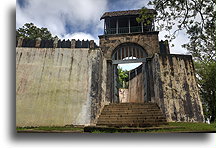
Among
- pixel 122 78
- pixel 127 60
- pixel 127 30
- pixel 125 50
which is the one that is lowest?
pixel 122 78

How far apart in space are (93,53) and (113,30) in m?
3.44

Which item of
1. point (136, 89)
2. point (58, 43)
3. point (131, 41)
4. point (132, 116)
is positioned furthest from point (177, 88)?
point (136, 89)

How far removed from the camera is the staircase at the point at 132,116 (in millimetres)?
4755

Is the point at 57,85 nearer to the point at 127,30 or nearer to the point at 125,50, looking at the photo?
the point at 125,50

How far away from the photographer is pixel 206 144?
9.62 ft

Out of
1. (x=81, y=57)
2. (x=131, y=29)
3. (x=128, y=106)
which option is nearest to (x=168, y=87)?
(x=128, y=106)

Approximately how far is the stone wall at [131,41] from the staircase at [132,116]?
3.07 metres

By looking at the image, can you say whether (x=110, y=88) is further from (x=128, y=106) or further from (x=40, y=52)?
(x=40, y=52)

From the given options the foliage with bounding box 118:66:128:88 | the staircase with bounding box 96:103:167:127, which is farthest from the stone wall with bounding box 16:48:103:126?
the foliage with bounding box 118:66:128:88

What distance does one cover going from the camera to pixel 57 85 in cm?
504

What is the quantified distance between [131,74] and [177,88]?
6516mm

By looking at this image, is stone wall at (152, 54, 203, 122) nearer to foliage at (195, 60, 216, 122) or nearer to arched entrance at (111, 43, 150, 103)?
foliage at (195, 60, 216, 122)

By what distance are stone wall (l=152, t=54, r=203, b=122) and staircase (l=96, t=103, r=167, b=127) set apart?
0.47 metres

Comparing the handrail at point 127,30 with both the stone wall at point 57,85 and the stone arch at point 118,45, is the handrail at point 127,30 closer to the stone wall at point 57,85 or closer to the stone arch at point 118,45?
the stone arch at point 118,45
